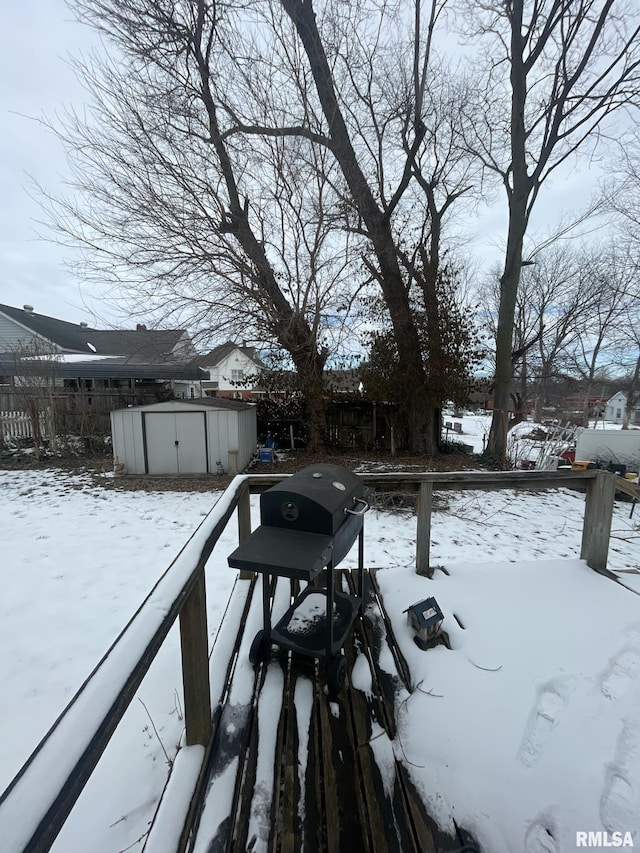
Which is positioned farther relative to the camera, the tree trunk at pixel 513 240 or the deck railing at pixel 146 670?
the tree trunk at pixel 513 240

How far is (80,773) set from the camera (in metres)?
0.57

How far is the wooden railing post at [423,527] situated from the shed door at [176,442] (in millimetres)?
6121

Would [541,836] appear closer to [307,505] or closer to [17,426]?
[307,505]

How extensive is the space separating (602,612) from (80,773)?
2731 mm

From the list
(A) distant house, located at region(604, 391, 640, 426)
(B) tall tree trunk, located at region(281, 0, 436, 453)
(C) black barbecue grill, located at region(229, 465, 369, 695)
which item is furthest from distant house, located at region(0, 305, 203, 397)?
(A) distant house, located at region(604, 391, 640, 426)

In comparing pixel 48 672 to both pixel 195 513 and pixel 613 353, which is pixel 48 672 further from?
pixel 613 353

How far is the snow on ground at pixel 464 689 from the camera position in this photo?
130 cm

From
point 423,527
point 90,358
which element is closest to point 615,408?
point 90,358

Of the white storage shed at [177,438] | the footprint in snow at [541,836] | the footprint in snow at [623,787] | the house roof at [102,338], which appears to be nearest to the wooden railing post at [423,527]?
the footprint in snow at [623,787]

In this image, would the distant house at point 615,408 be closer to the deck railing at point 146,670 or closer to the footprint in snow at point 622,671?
the deck railing at point 146,670

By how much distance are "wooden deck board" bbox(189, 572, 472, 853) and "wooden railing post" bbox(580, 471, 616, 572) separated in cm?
182

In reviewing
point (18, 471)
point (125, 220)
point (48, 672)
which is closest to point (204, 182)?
point (125, 220)

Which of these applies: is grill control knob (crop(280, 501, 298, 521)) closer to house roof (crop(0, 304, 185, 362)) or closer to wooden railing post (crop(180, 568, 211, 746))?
wooden railing post (crop(180, 568, 211, 746))
